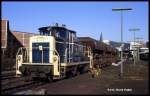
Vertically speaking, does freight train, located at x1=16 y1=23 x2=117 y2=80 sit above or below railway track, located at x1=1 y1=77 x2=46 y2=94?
above

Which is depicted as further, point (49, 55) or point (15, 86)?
point (49, 55)

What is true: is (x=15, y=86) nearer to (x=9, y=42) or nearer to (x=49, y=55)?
(x=49, y=55)

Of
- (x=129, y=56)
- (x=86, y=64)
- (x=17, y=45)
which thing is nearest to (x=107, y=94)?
(x=86, y=64)

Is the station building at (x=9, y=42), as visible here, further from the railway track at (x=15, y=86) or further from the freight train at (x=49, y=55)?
the railway track at (x=15, y=86)

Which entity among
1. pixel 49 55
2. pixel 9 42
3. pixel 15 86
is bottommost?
pixel 15 86

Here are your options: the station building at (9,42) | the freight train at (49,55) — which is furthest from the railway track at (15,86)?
the station building at (9,42)

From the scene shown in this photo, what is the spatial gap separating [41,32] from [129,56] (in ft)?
344

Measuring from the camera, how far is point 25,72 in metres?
21.3

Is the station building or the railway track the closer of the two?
the railway track

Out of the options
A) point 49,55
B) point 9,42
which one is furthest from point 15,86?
point 9,42

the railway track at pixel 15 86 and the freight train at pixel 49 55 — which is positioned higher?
the freight train at pixel 49 55

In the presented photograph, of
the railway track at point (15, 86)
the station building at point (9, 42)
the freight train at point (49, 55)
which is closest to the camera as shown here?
the railway track at point (15, 86)

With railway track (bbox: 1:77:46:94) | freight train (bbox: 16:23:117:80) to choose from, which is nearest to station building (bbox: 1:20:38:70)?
freight train (bbox: 16:23:117:80)

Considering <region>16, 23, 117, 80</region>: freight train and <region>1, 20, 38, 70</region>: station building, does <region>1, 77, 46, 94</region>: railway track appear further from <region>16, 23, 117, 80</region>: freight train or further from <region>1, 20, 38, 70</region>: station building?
<region>1, 20, 38, 70</region>: station building
